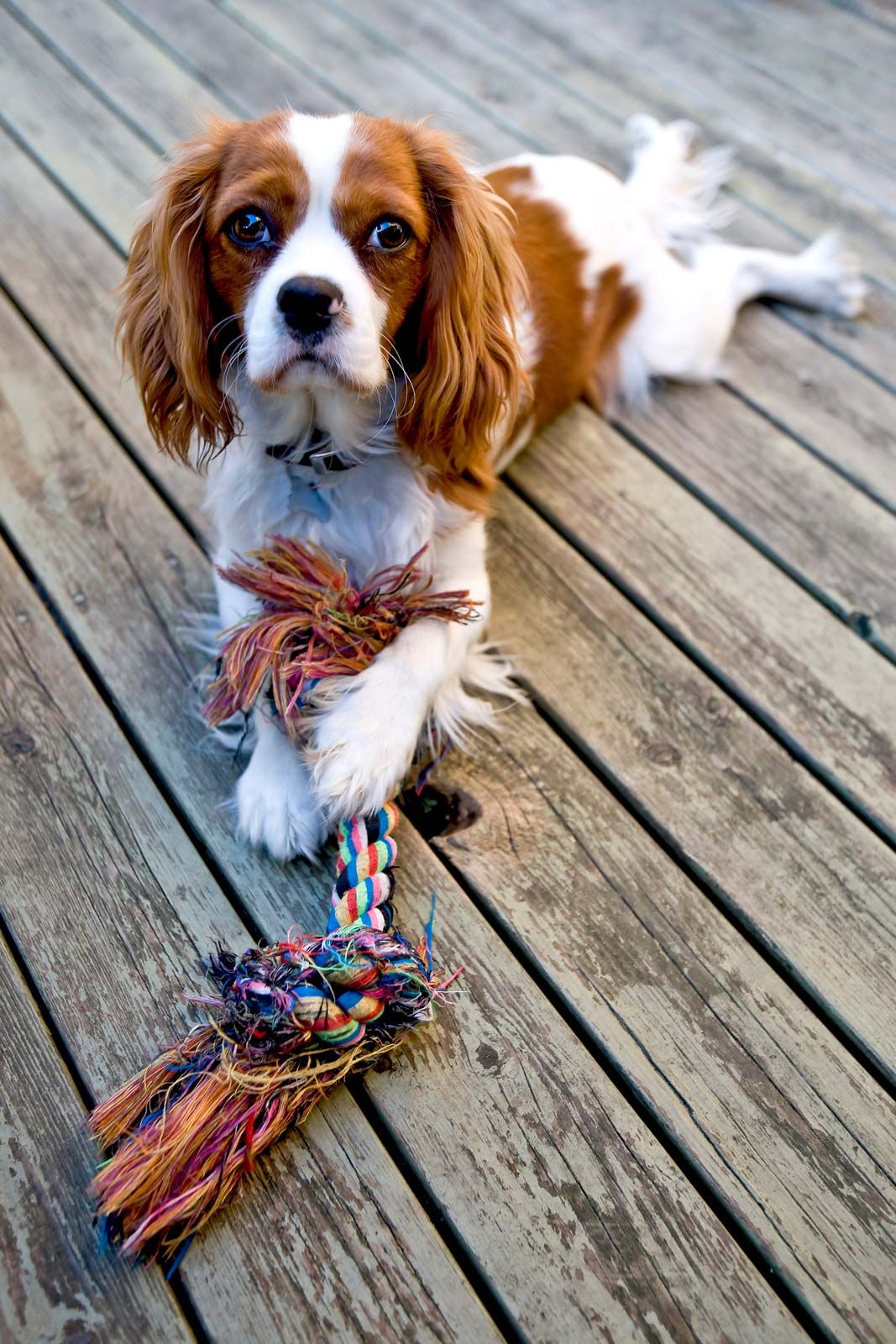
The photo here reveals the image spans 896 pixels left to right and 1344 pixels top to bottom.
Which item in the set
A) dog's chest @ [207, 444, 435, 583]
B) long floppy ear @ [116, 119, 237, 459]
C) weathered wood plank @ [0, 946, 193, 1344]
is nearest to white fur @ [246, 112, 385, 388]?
long floppy ear @ [116, 119, 237, 459]

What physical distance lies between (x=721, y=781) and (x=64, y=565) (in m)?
1.26

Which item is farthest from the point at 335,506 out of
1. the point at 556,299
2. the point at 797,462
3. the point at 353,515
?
the point at 797,462

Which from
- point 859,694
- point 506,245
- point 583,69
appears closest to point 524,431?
point 506,245

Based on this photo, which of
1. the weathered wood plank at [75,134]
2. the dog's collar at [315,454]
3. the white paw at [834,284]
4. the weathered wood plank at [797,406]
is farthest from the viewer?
the weathered wood plank at [75,134]

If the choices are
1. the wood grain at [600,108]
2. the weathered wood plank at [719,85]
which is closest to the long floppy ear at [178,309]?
the wood grain at [600,108]

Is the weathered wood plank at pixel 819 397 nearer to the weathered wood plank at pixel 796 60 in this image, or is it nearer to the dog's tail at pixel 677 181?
the dog's tail at pixel 677 181

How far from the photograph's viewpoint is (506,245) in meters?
1.77

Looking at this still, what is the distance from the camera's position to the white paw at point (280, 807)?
5.52ft

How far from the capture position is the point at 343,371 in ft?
5.08

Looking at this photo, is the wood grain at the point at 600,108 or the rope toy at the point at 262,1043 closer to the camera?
the rope toy at the point at 262,1043

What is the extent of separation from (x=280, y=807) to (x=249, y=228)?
0.84 meters

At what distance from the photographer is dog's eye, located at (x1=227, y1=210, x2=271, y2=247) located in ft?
5.12

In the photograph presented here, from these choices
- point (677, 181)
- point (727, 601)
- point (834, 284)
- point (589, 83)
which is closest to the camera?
point (727, 601)

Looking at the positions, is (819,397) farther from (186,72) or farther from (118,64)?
(118,64)
